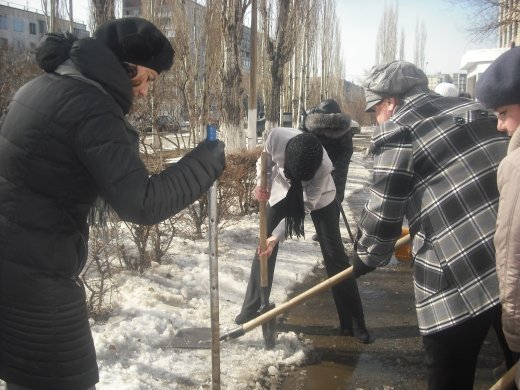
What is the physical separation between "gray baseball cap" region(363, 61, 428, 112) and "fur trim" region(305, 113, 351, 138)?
1.93 m

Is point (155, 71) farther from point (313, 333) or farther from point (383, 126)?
point (313, 333)

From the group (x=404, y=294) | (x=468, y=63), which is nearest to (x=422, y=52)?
(x=468, y=63)

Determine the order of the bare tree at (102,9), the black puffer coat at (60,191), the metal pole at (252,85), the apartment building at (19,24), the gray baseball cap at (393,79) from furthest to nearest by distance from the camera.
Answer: the apartment building at (19,24)
the bare tree at (102,9)
the metal pole at (252,85)
the gray baseball cap at (393,79)
the black puffer coat at (60,191)

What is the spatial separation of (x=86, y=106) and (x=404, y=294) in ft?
12.9

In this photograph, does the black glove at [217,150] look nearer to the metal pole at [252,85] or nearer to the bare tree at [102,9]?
the metal pole at [252,85]

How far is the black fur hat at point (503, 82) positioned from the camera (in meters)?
1.77

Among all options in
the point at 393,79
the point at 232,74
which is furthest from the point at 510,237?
the point at 232,74

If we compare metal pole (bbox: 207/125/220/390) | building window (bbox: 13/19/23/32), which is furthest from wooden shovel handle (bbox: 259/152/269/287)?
building window (bbox: 13/19/23/32)

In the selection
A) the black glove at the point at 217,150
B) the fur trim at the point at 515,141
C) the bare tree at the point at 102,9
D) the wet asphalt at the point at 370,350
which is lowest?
the wet asphalt at the point at 370,350

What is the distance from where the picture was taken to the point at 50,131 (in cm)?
143

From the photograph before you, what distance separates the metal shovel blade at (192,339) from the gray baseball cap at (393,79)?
6.75 feet

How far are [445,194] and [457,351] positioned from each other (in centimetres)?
63

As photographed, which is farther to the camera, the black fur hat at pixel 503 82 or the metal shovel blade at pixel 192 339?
the metal shovel blade at pixel 192 339

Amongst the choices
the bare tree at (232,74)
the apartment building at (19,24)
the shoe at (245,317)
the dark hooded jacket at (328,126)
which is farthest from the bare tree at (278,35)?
the apartment building at (19,24)
